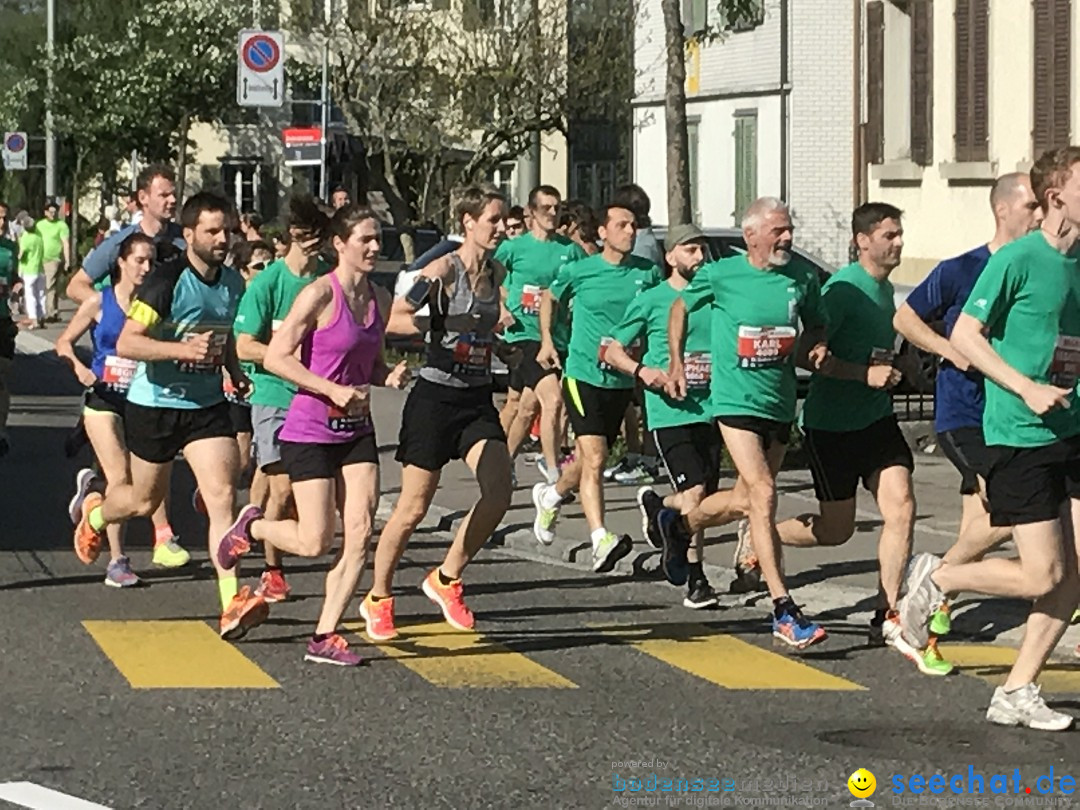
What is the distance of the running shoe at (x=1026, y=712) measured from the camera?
9.02 meters

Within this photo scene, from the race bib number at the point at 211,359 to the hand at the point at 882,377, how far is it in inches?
109

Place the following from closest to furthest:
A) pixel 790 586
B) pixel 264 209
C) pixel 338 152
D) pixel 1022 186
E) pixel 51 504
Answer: pixel 1022 186 → pixel 790 586 → pixel 51 504 → pixel 338 152 → pixel 264 209

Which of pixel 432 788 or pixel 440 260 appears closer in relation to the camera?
pixel 432 788

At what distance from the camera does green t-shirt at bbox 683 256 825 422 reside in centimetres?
1135

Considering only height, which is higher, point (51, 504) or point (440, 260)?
point (440, 260)

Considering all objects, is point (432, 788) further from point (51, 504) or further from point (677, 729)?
point (51, 504)

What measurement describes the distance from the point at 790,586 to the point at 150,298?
3769 mm

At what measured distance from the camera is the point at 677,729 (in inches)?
360

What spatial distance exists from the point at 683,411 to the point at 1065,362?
4.01 meters

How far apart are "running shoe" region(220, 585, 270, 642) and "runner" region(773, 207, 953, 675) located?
255 centimetres

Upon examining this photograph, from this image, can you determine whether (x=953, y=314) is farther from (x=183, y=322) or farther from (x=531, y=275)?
(x=531, y=275)

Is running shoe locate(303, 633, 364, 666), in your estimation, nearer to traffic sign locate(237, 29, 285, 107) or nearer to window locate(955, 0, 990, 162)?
traffic sign locate(237, 29, 285, 107)

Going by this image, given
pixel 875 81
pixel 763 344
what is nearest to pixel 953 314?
pixel 763 344

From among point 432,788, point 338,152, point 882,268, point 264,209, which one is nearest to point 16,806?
point 432,788
